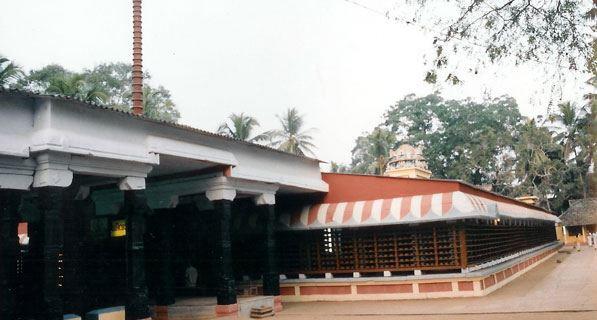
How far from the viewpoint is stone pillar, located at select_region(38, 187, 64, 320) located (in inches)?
363

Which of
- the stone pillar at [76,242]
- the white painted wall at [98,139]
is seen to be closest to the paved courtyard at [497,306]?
the white painted wall at [98,139]

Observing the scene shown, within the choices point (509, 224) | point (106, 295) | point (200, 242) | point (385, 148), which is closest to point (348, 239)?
point (200, 242)

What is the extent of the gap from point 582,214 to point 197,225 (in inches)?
1611

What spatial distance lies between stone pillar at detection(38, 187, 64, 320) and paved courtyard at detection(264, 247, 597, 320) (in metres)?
6.44

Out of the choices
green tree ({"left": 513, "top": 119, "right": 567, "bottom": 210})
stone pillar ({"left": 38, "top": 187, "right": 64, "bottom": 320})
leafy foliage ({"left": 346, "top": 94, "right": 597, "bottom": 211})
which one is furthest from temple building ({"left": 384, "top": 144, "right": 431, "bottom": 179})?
stone pillar ({"left": 38, "top": 187, "right": 64, "bottom": 320})

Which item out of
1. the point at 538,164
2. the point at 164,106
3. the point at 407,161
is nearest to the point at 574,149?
the point at 538,164

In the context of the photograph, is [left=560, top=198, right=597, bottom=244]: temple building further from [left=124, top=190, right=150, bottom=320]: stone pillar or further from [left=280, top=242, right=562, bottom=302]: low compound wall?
[left=124, top=190, right=150, bottom=320]: stone pillar

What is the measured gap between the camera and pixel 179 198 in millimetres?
15430

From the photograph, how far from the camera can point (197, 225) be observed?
16.9 meters

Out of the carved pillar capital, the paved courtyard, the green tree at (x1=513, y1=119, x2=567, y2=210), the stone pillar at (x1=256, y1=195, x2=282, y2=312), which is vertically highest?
the green tree at (x1=513, y1=119, x2=567, y2=210)

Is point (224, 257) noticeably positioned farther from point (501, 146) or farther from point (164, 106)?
point (501, 146)

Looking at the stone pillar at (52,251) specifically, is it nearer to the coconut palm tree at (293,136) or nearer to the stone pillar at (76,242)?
the stone pillar at (76,242)

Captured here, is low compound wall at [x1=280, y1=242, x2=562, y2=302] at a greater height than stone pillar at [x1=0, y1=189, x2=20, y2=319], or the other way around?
stone pillar at [x1=0, y1=189, x2=20, y2=319]

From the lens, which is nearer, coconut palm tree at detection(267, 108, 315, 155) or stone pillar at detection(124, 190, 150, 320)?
stone pillar at detection(124, 190, 150, 320)
